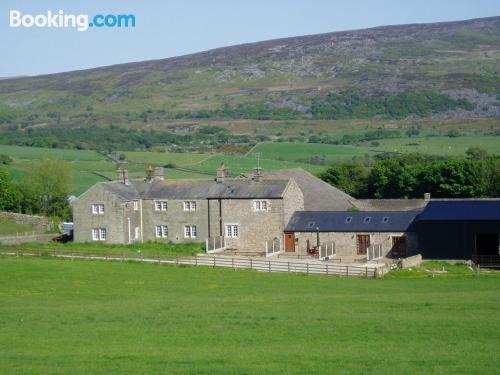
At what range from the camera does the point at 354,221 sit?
200ft

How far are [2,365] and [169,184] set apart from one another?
45.7 m

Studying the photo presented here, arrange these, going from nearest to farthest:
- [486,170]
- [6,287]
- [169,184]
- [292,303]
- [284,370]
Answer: [284,370] → [292,303] → [6,287] → [169,184] → [486,170]

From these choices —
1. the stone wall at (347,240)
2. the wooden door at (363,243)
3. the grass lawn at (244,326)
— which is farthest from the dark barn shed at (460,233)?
the grass lawn at (244,326)

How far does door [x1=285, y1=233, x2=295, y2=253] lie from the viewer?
204ft

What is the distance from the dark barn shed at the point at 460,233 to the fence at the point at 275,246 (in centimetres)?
887

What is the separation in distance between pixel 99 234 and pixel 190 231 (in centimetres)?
579

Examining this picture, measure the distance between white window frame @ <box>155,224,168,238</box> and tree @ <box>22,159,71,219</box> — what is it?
21455 millimetres

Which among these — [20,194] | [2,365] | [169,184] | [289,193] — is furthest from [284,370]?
[20,194]

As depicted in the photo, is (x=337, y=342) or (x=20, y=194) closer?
(x=337, y=342)

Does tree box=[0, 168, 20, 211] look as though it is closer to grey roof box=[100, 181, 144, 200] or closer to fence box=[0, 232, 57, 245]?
fence box=[0, 232, 57, 245]

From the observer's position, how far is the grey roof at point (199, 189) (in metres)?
63.2

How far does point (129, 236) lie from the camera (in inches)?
2559

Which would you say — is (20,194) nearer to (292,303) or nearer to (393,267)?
(393,267)

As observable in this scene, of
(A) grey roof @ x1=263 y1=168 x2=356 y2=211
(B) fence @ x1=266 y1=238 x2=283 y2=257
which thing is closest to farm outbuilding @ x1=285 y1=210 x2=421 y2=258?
(B) fence @ x1=266 y1=238 x2=283 y2=257
